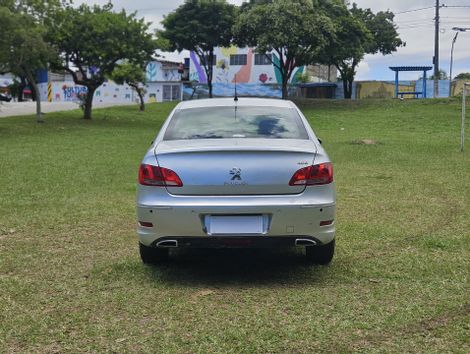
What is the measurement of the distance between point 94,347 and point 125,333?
0.79 ft

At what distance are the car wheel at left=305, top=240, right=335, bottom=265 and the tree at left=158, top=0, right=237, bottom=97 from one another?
32533 millimetres

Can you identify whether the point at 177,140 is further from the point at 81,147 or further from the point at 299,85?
the point at 299,85

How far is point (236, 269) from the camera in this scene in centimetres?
495

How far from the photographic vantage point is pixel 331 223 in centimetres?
442

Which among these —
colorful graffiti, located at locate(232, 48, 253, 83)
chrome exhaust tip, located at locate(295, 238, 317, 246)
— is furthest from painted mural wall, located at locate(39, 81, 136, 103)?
chrome exhaust tip, located at locate(295, 238, 317, 246)

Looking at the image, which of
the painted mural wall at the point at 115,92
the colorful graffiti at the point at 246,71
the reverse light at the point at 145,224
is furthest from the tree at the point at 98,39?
the colorful graffiti at the point at 246,71

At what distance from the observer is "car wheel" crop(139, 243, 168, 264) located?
191 inches

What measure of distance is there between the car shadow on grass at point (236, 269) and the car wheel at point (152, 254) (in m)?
0.07

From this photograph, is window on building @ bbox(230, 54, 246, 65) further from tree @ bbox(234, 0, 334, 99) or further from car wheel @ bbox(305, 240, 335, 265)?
car wheel @ bbox(305, 240, 335, 265)

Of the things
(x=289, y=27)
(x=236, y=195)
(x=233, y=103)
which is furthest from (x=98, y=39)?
(x=236, y=195)

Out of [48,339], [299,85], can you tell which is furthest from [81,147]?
[299,85]

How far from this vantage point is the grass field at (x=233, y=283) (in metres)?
3.46

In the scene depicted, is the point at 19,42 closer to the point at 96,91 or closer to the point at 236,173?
the point at 236,173

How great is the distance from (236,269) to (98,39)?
21.5m
